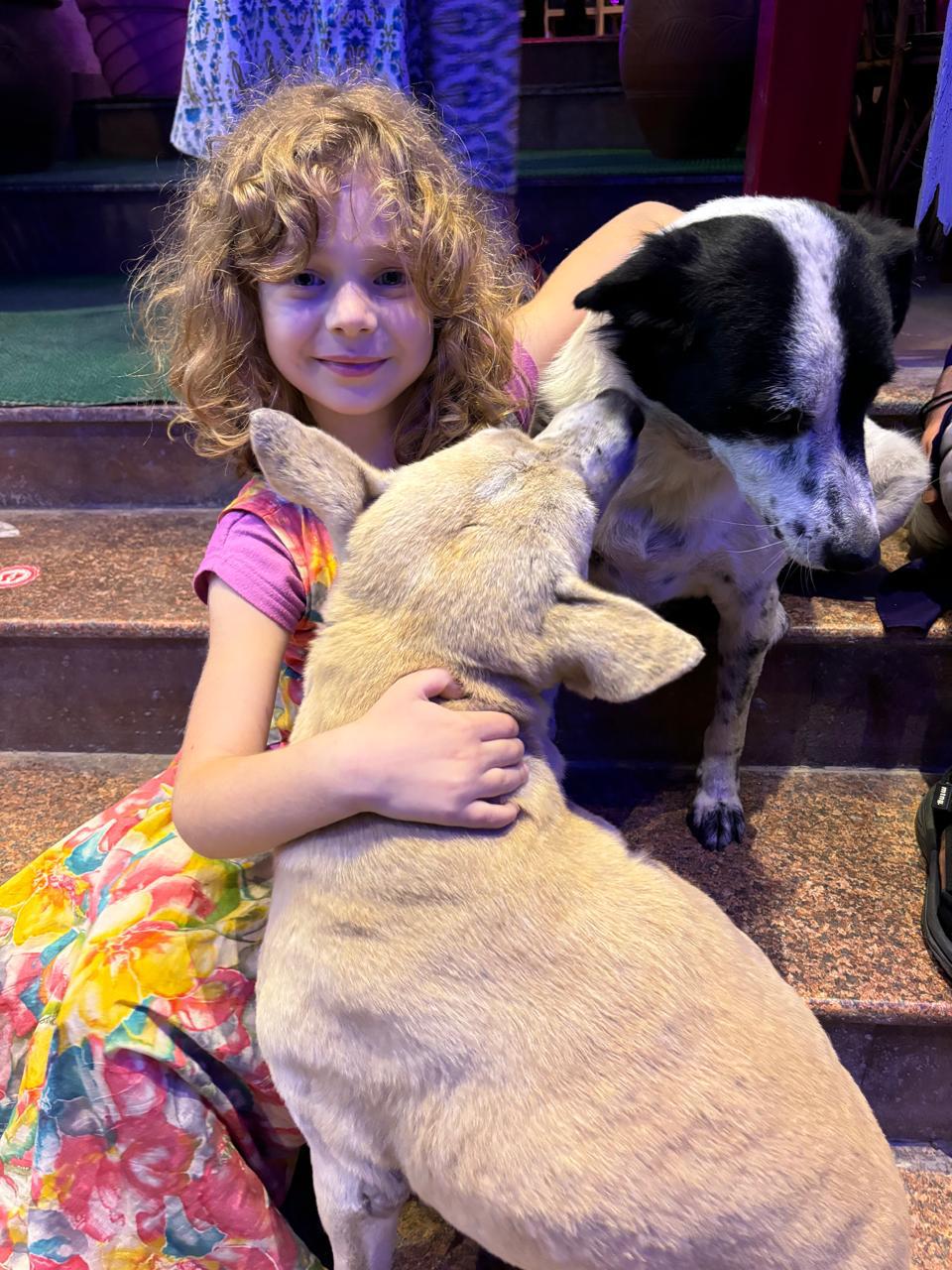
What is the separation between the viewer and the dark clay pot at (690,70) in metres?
3.78

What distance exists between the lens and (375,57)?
2008mm

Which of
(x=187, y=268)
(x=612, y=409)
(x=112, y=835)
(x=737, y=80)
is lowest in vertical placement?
(x=112, y=835)

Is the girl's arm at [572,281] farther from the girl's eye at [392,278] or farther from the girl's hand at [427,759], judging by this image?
the girl's hand at [427,759]

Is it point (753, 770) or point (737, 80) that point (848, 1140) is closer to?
point (753, 770)

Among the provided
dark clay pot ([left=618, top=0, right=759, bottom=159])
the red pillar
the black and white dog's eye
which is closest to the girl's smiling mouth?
the black and white dog's eye

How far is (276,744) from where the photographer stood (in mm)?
1563

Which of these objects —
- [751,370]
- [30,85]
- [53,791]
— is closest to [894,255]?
[751,370]

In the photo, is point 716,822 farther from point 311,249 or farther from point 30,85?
point 30,85

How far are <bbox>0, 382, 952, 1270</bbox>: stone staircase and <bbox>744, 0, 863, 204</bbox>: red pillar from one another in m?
0.70

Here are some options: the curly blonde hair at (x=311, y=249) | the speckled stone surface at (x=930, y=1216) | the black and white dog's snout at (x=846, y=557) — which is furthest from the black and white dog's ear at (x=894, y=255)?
the speckled stone surface at (x=930, y=1216)

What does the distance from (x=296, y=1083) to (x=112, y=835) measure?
645mm

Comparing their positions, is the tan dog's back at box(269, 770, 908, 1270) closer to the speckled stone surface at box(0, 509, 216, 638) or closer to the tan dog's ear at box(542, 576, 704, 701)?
the tan dog's ear at box(542, 576, 704, 701)

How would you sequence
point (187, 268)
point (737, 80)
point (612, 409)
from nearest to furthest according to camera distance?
1. point (612, 409)
2. point (187, 268)
3. point (737, 80)

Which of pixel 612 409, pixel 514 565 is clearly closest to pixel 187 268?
pixel 612 409
